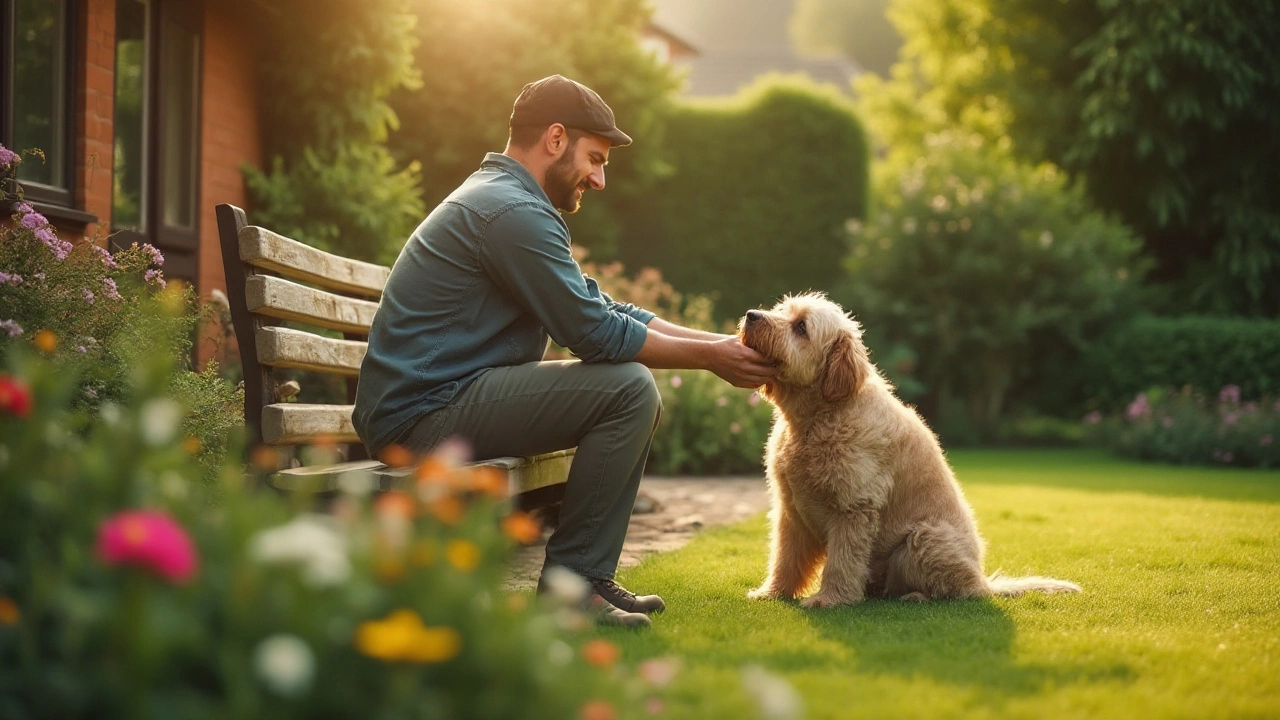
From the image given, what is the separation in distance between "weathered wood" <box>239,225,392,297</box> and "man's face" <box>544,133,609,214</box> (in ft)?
3.52

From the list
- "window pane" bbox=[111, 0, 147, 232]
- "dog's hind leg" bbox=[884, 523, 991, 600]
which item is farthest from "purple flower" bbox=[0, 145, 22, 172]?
"dog's hind leg" bbox=[884, 523, 991, 600]

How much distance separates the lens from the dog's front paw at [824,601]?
161 inches

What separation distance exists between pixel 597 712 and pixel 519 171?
266cm

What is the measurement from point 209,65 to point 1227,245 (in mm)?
14830

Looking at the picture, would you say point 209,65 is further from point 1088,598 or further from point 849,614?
point 1088,598

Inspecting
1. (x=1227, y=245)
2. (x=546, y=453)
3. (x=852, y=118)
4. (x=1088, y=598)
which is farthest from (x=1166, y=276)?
(x=546, y=453)

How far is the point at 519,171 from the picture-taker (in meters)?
3.98

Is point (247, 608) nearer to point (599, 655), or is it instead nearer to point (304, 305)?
point (599, 655)

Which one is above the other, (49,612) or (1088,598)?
(49,612)

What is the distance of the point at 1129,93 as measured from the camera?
15.9 meters

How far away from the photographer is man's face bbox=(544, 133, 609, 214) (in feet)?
13.2

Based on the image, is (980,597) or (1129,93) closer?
(980,597)

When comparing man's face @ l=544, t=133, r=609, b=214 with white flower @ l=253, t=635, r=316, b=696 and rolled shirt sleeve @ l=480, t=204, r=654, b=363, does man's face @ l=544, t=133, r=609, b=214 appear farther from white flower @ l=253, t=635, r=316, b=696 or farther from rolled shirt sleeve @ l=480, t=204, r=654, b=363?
white flower @ l=253, t=635, r=316, b=696

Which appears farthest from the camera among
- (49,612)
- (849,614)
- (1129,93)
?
(1129,93)
